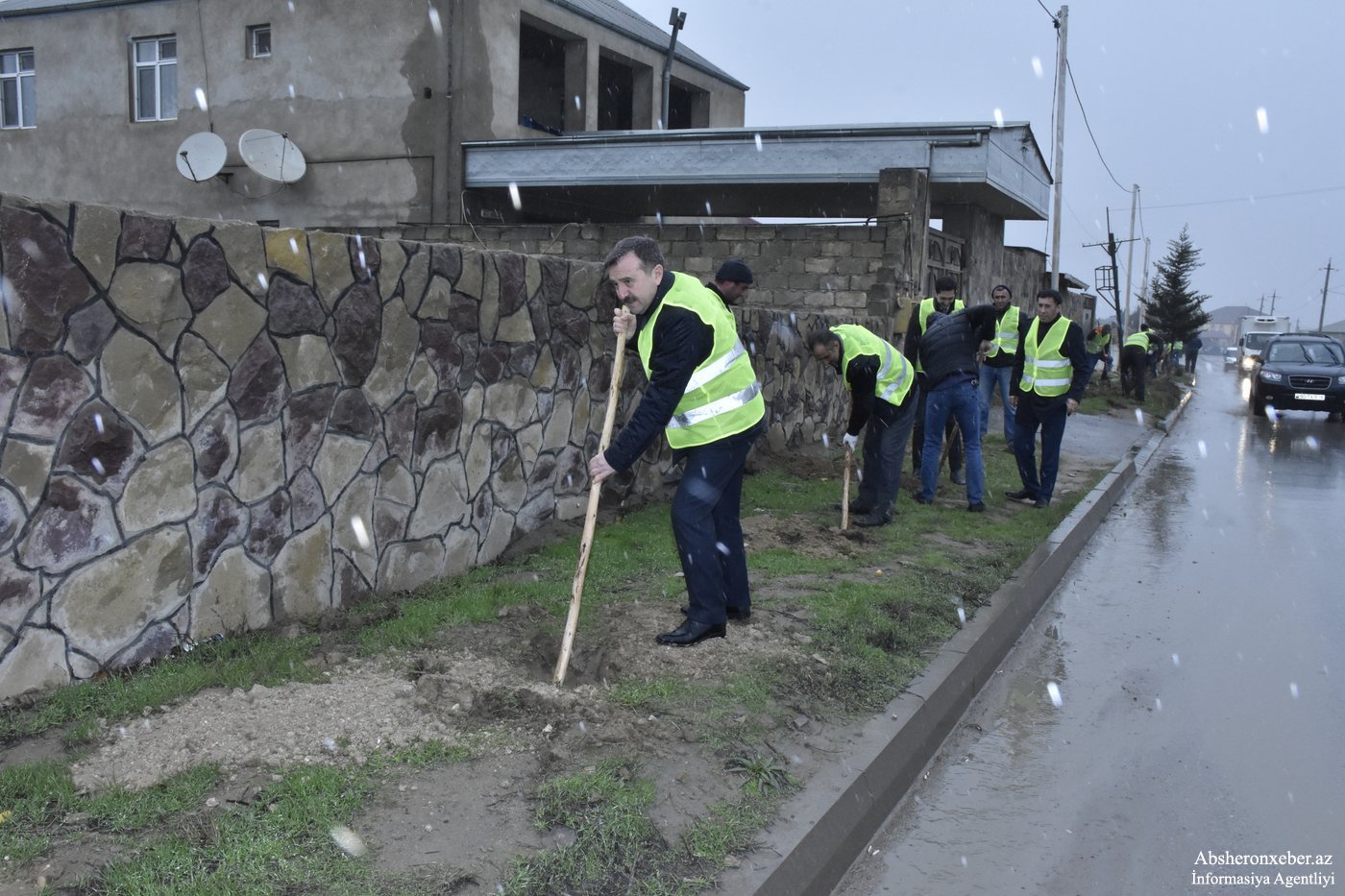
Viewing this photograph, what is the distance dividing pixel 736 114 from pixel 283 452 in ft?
79.5

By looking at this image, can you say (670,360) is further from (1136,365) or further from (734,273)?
(1136,365)

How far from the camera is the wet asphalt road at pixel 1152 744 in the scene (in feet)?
11.6

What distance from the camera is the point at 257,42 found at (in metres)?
20.7

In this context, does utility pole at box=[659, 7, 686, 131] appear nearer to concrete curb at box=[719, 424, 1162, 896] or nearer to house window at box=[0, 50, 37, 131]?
Answer: house window at box=[0, 50, 37, 131]

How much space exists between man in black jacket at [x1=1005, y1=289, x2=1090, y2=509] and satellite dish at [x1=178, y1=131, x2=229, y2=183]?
13.4 m

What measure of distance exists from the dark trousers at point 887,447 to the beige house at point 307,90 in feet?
43.2

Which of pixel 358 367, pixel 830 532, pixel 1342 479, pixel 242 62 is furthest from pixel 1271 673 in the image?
pixel 242 62

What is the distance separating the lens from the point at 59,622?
391 centimetres

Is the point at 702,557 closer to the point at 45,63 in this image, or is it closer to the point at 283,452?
the point at 283,452

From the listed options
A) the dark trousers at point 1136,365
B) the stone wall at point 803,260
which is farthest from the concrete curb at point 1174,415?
the stone wall at point 803,260

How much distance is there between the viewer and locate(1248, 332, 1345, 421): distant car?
68.9 ft

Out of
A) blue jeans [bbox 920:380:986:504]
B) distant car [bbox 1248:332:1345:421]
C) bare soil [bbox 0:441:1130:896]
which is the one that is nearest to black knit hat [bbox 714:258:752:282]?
blue jeans [bbox 920:380:986:504]

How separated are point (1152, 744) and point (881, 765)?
140 cm

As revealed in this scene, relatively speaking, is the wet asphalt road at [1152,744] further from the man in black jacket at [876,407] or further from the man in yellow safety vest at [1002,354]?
the man in yellow safety vest at [1002,354]
